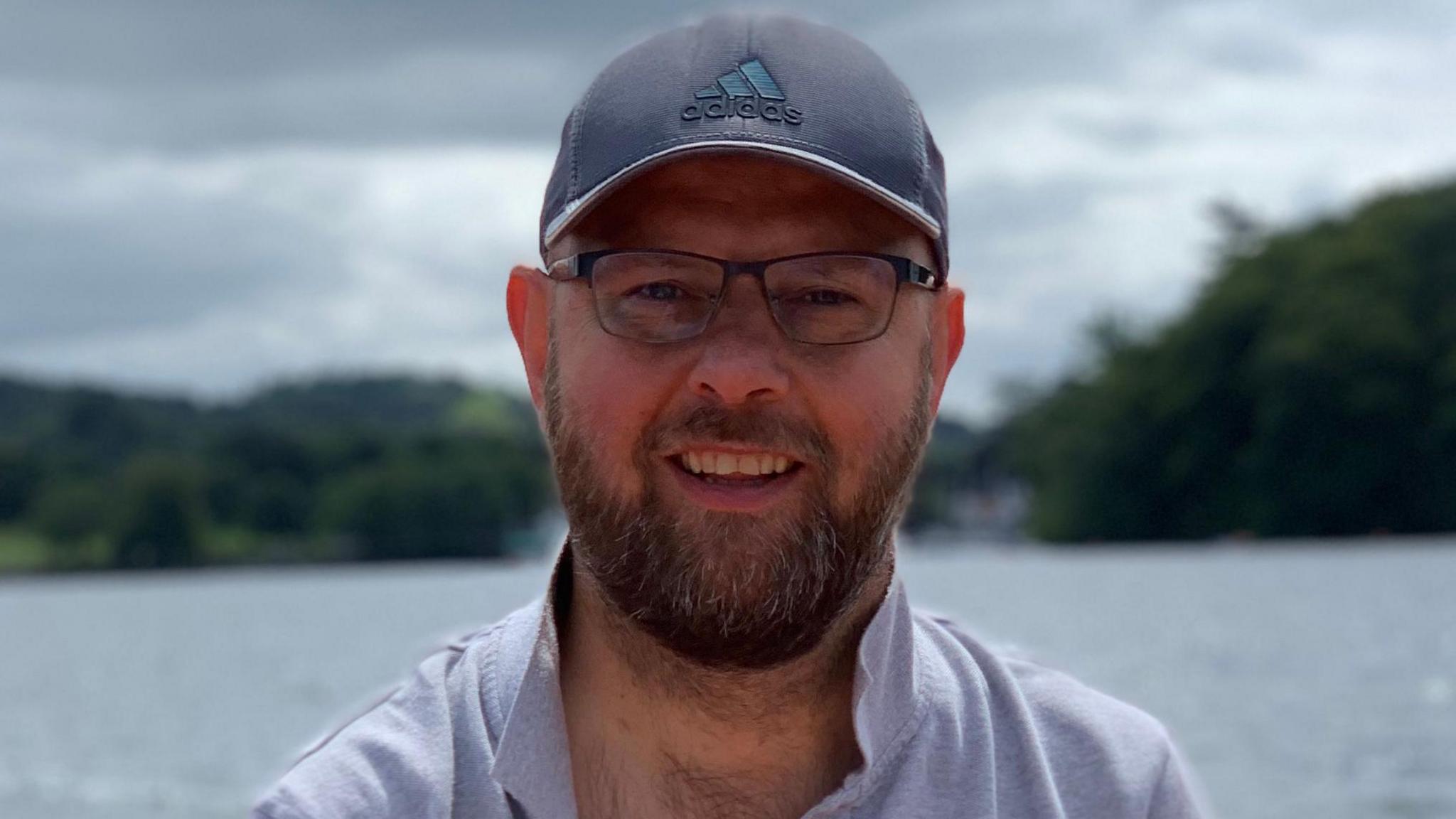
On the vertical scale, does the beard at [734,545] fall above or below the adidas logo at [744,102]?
below

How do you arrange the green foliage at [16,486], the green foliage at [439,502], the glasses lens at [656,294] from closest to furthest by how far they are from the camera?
the glasses lens at [656,294] → the green foliage at [16,486] → the green foliage at [439,502]

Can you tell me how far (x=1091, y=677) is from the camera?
63.5ft

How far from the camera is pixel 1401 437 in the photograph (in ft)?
160

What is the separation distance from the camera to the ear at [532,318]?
7.29 feet

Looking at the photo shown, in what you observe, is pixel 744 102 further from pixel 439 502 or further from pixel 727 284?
pixel 439 502

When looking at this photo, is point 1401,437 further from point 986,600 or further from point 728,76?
point 728,76

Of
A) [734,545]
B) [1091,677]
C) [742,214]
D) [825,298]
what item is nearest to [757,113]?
[742,214]

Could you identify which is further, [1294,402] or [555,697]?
[1294,402]

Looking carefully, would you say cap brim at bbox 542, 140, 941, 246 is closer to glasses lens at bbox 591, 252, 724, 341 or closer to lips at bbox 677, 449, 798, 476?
glasses lens at bbox 591, 252, 724, 341

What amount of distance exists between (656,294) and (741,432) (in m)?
0.20

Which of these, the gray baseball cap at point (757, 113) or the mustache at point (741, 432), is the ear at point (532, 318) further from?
the mustache at point (741, 432)

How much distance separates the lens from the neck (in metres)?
2.10

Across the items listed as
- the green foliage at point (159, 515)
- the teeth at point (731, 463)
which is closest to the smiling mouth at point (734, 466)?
the teeth at point (731, 463)

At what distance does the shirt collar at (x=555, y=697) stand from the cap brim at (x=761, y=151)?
440mm
